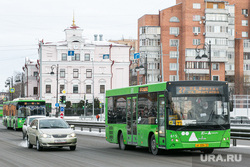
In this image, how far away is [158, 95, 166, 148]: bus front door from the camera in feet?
61.0

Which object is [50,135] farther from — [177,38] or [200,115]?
[177,38]

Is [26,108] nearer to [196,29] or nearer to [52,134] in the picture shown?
[52,134]

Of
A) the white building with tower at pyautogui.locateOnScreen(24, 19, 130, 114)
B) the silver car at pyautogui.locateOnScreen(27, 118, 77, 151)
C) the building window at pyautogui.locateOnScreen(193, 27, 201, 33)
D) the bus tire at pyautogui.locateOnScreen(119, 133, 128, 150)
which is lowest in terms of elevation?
the bus tire at pyautogui.locateOnScreen(119, 133, 128, 150)

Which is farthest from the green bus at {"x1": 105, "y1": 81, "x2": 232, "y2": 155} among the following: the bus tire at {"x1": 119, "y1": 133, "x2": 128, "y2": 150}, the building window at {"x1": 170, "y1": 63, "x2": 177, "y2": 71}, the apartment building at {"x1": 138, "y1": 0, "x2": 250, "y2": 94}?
the building window at {"x1": 170, "y1": 63, "x2": 177, "y2": 71}

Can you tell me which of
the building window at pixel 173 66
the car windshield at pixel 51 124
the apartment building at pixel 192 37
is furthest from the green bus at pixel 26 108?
the building window at pixel 173 66

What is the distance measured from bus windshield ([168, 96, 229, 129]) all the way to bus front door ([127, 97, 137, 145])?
3279 mm

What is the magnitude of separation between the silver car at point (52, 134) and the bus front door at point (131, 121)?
228cm

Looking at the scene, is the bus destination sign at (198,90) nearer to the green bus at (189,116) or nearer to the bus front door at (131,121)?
the green bus at (189,116)

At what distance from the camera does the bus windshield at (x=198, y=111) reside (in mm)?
18375

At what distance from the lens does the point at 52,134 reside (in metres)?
21.9

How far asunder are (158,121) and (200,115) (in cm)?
158

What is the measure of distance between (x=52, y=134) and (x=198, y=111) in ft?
21.4

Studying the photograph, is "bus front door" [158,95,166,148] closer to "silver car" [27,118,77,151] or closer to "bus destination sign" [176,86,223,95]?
"bus destination sign" [176,86,223,95]

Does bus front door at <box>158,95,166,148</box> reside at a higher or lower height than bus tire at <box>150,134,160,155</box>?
higher
